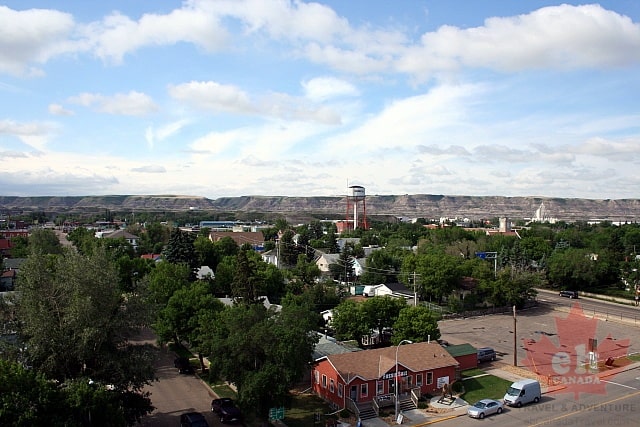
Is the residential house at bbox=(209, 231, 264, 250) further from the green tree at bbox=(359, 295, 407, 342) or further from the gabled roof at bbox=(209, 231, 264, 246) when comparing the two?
the green tree at bbox=(359, 295, 407, 342)

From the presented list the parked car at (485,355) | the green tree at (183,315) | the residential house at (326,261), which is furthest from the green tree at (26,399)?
the residential house at (326,261)

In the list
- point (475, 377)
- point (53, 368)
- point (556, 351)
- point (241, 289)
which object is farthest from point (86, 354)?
point (556, 351)

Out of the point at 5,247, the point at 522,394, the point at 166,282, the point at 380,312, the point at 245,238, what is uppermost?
the point at 166,282

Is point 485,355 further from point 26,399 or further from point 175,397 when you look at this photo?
point 26,399

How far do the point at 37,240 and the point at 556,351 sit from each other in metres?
69.4

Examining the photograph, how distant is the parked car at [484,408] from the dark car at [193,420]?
13.3 metres

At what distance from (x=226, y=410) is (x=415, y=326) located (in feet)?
47.5

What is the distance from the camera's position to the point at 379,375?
85.5 ft

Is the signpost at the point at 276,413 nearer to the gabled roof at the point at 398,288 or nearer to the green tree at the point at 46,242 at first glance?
the gabled roof at the point at 398,288

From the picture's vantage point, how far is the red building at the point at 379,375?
25516 millimetres

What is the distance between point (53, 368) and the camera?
63.4ft

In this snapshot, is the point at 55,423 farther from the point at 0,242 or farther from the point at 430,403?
the point at 0,242

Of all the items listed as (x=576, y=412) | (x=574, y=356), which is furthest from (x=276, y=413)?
(x=574, y=356)

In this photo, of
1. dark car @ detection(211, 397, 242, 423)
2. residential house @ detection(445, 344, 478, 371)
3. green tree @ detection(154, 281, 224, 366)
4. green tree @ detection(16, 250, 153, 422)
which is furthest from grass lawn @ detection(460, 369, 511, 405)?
green tree @ detection(16, 250, 153, 422)
